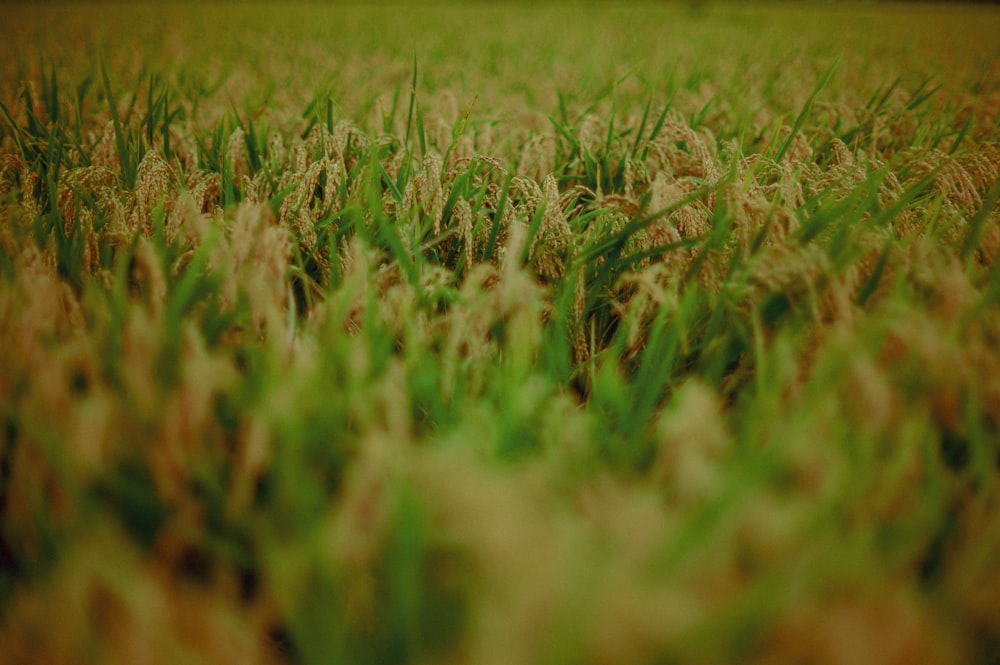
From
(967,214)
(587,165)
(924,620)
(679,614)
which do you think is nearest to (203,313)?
(679,614)

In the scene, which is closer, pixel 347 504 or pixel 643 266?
pixel 347 504

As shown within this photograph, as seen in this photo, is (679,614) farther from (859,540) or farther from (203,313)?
(203,313)

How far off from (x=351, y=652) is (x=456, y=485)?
17 centimetres

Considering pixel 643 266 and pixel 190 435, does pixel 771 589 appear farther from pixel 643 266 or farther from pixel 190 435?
pixel 643 266

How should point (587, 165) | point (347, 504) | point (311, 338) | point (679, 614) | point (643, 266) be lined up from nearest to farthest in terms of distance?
point (679, 614), point (347, 504), point (311, 338), point (643, 266), point (587, 165)

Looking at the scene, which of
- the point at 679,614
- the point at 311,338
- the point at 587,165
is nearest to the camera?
the point at 679,614

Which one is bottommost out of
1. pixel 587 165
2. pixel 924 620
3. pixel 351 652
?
pixel 351 652

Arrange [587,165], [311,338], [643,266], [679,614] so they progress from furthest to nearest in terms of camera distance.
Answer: [587,165]
[643,266]
[311,338]
[679,614]

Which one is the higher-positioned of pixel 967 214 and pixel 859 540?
pixel 967 214

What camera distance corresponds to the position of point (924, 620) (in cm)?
38

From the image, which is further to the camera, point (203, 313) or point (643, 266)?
point (643, 266)

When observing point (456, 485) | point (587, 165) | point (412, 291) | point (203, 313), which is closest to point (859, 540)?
point (456, 485)

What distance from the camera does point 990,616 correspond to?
0.41 meters

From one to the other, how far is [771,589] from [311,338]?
0.56 m
